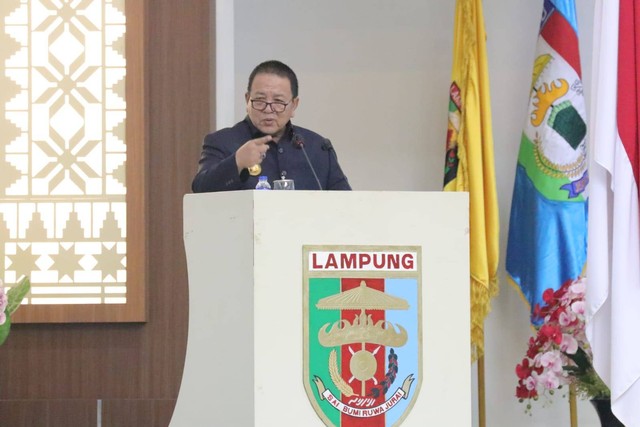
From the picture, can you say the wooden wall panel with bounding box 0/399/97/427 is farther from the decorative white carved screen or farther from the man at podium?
the man at podium

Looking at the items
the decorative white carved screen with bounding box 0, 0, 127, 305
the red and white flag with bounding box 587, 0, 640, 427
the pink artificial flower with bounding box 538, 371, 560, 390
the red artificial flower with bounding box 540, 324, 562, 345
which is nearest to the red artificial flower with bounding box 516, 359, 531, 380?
the pink artificial flower with bounding box 538, 371, 560, 390

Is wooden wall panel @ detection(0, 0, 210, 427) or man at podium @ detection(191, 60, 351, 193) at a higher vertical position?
man at podium @ detection(191, 60, 351, 193)

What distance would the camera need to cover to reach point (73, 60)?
4.11 meters

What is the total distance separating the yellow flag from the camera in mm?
4703

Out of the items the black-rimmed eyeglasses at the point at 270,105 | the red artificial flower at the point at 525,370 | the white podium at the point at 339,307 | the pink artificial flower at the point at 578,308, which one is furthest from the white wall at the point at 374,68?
the white podium at the point at 339,307

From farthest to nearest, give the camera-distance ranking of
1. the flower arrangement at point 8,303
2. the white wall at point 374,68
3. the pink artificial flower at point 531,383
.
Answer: the white wall at point 374,68, the pink artificial flower at point 531,383, the flower arrangement at point 8,303

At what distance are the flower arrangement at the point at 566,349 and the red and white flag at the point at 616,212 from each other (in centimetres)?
24

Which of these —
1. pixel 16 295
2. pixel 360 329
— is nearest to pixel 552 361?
pixel 360 329

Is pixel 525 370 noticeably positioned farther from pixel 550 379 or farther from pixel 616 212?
pixel 616 212

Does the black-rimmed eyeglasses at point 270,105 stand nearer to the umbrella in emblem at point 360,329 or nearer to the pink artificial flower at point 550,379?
the umbrella in emblem at point 360,329

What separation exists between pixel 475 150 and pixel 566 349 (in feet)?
5.26

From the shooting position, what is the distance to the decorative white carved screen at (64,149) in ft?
13.3

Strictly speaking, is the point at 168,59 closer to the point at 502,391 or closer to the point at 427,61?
the point at 427,61

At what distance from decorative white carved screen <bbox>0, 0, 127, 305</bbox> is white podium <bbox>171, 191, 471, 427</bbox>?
1953mm
